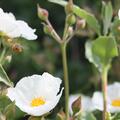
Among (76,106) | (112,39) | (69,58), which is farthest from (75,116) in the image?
(69,58)

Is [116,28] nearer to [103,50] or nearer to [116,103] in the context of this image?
[103,50]

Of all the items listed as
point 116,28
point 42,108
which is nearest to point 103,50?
point 116,28

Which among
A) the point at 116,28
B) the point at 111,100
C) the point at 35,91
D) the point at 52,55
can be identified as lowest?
the point at 52,55

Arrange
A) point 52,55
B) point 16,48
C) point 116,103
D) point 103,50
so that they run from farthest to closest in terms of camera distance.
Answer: point 52,55 → point 116,103 → point 103,50 → point 16,48

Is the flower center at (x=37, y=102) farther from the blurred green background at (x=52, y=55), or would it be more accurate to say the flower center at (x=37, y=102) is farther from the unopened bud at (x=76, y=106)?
the blurred green background at (x=52, y=55)

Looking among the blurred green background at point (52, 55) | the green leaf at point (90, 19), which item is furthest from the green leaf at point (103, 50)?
the blurred green background at point (52, 55)

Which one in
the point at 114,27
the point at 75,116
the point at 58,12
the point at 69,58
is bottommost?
the point at 69,58

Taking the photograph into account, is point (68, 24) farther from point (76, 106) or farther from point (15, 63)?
point (15, 63)
